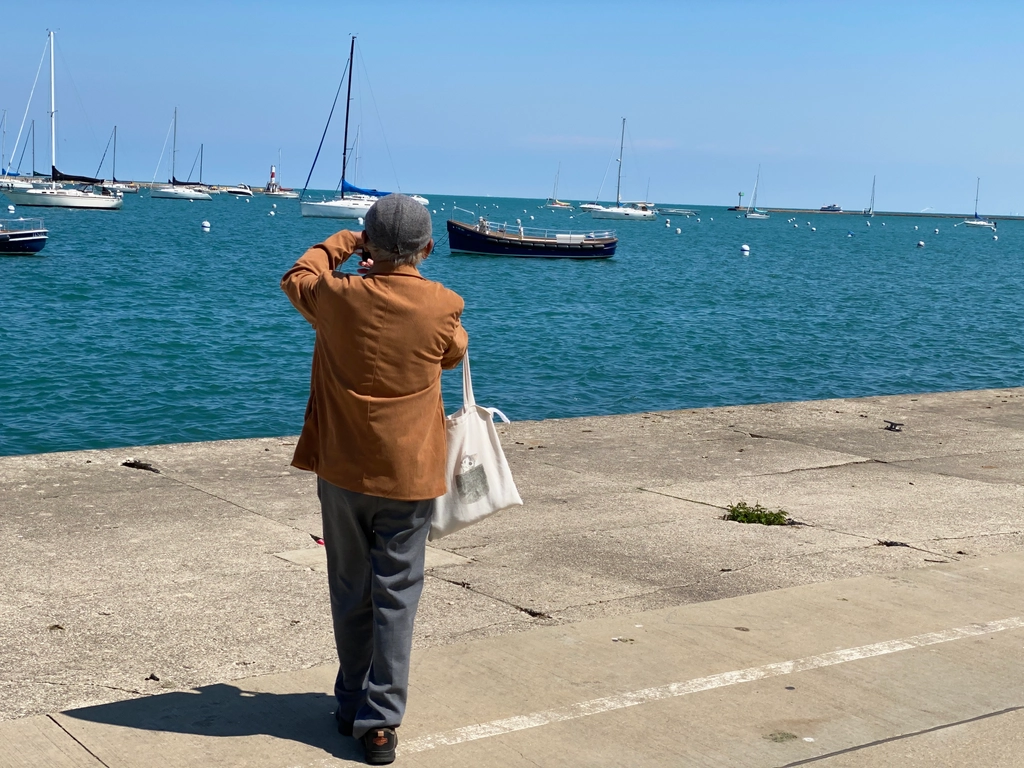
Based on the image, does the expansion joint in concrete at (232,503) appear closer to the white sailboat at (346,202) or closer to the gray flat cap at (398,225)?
the gray flat cap at (398,225)

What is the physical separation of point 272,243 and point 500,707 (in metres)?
77.0

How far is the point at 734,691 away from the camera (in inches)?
160

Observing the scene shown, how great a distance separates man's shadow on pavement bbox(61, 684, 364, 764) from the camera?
3605 mm

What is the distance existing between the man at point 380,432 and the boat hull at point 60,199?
97.1 metres

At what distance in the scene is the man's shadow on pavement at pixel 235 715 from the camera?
3.61m

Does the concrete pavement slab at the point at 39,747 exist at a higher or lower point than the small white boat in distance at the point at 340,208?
lower

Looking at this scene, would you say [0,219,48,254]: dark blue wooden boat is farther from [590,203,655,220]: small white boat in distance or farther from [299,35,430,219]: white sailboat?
[590,203,655,220]: small white boat in distance

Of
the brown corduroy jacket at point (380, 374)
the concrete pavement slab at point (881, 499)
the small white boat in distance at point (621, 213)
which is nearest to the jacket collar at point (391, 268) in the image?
the brown corduroy jacket at point (380, 374)

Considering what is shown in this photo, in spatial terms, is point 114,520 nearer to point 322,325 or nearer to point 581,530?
point 581,530

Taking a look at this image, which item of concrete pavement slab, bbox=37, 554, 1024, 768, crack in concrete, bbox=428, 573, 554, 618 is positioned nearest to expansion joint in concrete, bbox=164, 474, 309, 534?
crack in concrete, bbox=428, 573, 554, 618

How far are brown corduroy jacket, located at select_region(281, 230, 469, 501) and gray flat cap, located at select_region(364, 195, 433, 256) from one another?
0.06 metres

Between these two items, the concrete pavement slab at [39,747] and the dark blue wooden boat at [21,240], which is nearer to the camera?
the concrete pavement slab at [39,747]

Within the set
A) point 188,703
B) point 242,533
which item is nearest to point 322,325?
point 188,703

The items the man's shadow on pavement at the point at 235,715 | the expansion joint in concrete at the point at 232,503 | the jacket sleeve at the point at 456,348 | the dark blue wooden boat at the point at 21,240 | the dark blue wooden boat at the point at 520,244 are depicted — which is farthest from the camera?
the dark blue wooden boat at the point at 520,244
